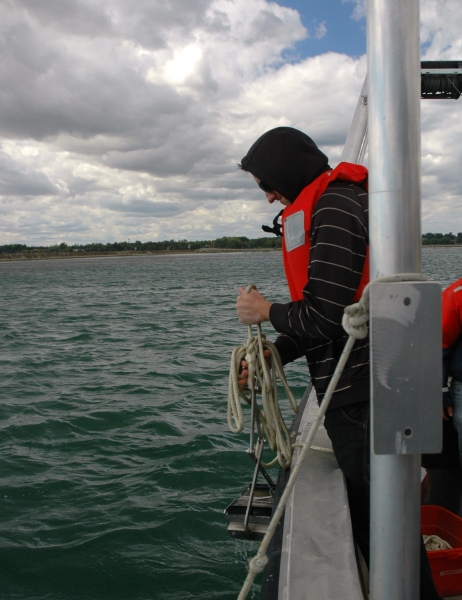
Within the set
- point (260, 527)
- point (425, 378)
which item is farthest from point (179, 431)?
point (425, 378)

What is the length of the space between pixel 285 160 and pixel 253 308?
60cm

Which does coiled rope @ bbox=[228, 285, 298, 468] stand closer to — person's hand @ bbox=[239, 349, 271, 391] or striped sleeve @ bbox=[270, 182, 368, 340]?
person's hand @ bbox=[239, 349, 271, 391]

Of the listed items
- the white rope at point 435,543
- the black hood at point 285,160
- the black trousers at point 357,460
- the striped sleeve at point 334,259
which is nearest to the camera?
the striped sleeve at point 334,259

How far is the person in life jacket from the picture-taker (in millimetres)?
1790

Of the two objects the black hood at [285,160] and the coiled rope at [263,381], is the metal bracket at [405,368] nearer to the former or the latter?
the black hood at [285,160]

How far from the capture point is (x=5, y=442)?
6.60 meters

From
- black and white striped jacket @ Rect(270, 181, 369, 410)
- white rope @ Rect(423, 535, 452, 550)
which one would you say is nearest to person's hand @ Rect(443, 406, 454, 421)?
white rope @ Rect(423, 535, 452, 550)

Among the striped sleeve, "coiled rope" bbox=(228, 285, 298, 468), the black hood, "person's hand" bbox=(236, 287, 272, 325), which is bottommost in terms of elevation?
"coiled rope" bbox=(228, 285, 298, 468)

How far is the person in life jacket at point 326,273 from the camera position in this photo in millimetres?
1790

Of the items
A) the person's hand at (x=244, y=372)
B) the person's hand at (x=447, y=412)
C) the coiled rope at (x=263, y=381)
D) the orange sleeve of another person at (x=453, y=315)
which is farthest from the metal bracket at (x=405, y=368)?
the person's hand at (x=447, y=412)

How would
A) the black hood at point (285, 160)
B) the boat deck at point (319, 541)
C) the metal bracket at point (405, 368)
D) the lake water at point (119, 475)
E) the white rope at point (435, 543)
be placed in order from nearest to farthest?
the metal bracket at point (405, 368) < the boat deck at point (319, 541) < the black hood at point (285, 160) < the white rope at point (435, 543) < the lake water at point (119, 475)

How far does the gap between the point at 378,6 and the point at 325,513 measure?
164 cm

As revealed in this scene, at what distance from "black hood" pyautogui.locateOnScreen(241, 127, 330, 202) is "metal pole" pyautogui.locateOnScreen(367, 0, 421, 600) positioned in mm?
817

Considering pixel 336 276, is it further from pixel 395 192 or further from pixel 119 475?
pixel 119 475
